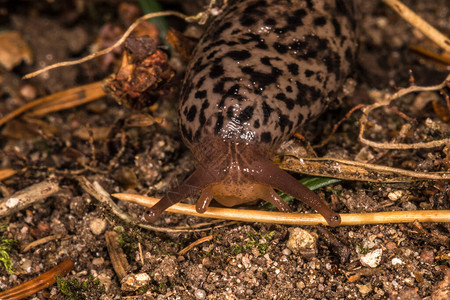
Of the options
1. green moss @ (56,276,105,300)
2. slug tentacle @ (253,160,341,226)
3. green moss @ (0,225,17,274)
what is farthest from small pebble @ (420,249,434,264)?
green moss @ (0,225,17,274)

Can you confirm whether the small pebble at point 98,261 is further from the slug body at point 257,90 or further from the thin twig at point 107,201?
the slug body at point 257,90

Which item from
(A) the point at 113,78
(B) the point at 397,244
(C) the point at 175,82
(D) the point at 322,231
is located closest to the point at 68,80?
(A) the point at 113,78

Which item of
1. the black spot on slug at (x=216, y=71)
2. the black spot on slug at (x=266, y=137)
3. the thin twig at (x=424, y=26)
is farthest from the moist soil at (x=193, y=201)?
the black spot on slug at (x=216, y=71)

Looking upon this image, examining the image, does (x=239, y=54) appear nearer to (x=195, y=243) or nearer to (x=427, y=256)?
(x=195, y=243)

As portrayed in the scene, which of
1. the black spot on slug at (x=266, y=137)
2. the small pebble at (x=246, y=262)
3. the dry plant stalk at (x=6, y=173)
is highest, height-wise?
the black spot on slug at (x=266, y=137)

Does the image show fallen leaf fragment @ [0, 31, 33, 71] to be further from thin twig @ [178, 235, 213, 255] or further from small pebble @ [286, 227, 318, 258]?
small pebble @ [286, 227, 318, 258]

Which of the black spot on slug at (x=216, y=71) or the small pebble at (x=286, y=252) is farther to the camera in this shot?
the black spot on slug at (x=216, y=71)
